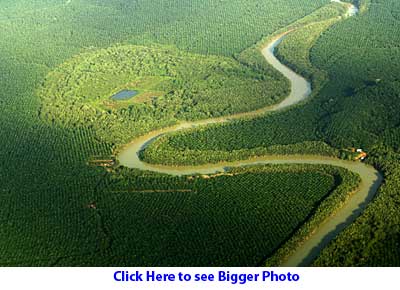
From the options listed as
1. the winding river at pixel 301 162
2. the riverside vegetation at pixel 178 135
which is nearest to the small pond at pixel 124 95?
the riverside vegetation at pixel 178 135

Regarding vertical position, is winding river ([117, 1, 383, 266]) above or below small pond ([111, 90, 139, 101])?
below

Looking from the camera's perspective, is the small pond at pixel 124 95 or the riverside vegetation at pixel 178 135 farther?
the small pond at pixel 124 95

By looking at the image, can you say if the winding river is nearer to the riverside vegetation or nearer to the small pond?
the riverside vegetation

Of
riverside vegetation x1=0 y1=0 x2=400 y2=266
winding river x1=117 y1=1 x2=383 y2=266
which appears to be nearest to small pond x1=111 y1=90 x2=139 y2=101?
riverside vegetation x1=0 y1=0 x2=400 y2=266

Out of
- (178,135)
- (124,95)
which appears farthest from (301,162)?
(124,95)

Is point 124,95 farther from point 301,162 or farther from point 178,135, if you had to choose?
point 301,162

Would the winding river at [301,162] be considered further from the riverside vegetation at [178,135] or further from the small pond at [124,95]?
the small pond at [124,95]
